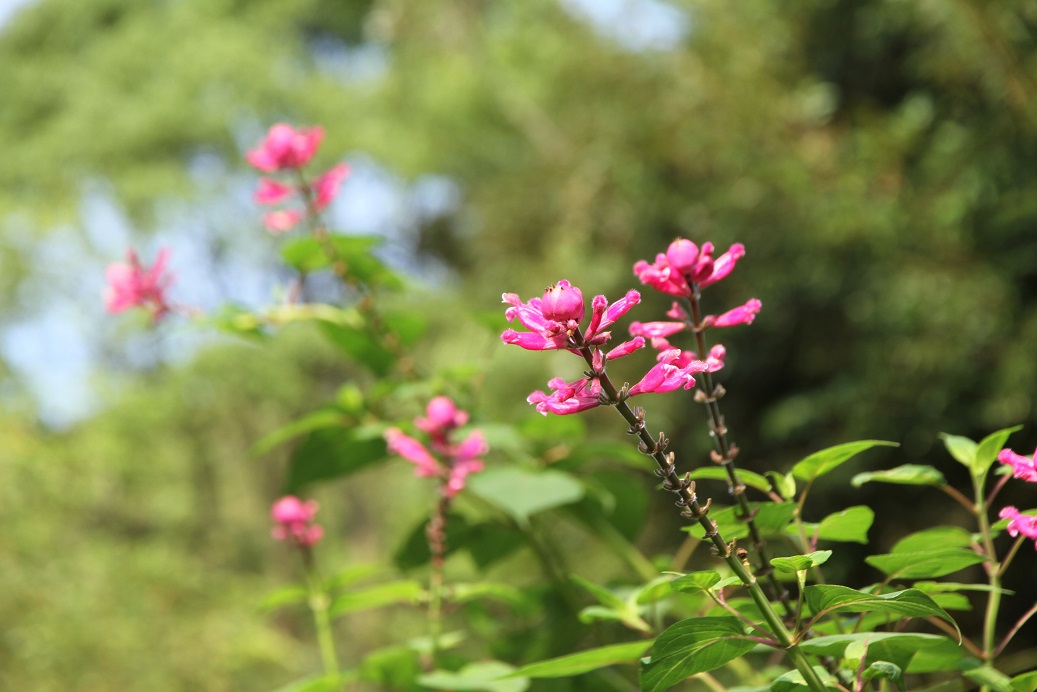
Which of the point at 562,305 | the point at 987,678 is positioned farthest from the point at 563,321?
the point at 987,678

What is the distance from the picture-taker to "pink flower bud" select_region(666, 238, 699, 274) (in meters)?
0.36

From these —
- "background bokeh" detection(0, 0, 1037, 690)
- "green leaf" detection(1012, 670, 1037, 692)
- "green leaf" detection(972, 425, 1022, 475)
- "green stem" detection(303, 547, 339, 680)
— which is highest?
"background bokeh" detection(0, 0, 1037, 690)

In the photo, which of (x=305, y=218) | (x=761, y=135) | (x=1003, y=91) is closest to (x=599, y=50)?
(x=761, y=135)

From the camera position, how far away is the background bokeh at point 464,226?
7.98 ft

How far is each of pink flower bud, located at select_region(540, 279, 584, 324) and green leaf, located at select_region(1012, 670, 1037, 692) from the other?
20 centimetres

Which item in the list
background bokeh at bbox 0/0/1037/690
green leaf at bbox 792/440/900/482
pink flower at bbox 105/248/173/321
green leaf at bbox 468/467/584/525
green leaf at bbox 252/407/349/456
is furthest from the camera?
background bokeh at bbox 0/0/1037/690

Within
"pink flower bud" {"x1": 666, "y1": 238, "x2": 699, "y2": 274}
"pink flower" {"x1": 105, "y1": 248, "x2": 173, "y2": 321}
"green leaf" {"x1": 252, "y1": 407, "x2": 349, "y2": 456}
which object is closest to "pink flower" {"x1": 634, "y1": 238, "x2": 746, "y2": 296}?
"pink flower bud" {"x1": 666, "y1": 238, "x2": 699, "y2": 274}

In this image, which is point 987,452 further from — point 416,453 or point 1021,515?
point 416,453

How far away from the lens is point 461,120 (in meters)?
5.46

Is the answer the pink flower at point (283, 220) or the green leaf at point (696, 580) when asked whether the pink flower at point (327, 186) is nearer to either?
the pink flower at point (283, 220)

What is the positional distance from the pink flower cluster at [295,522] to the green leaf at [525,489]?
0.50 ft

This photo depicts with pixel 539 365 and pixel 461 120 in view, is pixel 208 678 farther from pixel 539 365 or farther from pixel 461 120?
pixel 461 120

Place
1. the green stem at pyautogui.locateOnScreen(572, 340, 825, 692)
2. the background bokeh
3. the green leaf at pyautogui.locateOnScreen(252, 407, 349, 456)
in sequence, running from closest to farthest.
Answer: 1. the green stem at pyautogui.locateOnScreen(572, 340, 825, 692)
2. the green leaf at pyautogui.locateOnScreen(252, 407, 349, 456)
3. the background bokeh

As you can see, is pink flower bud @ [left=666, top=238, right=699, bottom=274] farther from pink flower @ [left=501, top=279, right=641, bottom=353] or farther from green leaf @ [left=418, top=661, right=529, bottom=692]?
green leaf @ [left=418, top=661, right=529, bottom=692]
